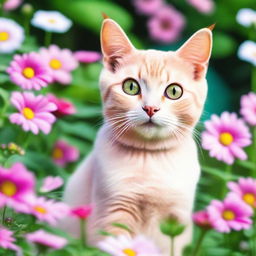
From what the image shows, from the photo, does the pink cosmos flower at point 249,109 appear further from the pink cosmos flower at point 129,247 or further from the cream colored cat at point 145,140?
the pink cosmos flower at point 129,247

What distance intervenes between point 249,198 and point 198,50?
32 centimetres

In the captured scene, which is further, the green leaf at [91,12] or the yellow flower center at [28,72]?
the green leaf at [91,12]

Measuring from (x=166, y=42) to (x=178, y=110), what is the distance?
1635 millimetres

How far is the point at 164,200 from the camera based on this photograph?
4.73ft

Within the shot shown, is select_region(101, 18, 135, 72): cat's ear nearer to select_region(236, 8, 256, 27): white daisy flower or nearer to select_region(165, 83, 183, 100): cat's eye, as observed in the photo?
select_region(165, 83, 183, 100): cat's eye

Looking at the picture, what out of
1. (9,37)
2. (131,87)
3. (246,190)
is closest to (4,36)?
(9,37)

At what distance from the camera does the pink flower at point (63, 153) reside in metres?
2.04

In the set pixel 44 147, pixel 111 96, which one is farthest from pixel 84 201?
pixel 44 147

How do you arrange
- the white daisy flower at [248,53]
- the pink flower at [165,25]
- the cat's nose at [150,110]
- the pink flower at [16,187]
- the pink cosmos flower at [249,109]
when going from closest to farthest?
the pink flower at [16,187] → the cat's nose at [150,110] → the pink cosmos flower at [249,109] → the white daisy flower at [248,53] → the pink flower at [165,25]

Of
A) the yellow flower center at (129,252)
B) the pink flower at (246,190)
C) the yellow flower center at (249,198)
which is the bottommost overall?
the yellow flower center at (249,198)

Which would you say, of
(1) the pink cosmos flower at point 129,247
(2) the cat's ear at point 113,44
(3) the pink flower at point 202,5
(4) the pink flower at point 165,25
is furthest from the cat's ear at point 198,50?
(3) the pink flower at point 202,5

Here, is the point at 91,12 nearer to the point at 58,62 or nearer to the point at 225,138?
the point at 58,62

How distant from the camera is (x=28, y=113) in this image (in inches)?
58.1

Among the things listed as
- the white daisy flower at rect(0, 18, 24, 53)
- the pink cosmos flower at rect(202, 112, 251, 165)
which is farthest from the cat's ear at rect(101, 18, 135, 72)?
the white daisy flower at rect(0, 18, 24, 53)
